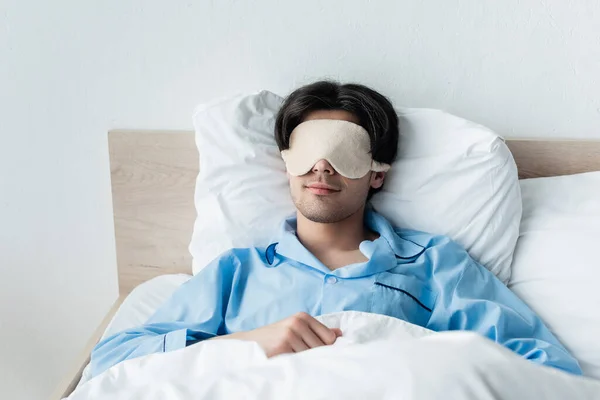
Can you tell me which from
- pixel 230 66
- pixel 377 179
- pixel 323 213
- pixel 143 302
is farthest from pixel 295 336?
pixel 230 66

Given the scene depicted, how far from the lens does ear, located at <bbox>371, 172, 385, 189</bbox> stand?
147cm

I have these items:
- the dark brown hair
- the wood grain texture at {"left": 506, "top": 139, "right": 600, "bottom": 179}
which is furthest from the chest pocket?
the wood grain texture at {"left": 506, "top": 139, "right": 600, "bottom": 179}

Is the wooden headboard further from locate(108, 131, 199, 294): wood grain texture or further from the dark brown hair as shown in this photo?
the dark brown hair

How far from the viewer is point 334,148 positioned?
1.36 metres

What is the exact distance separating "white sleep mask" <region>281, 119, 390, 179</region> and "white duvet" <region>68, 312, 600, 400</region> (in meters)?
0.40

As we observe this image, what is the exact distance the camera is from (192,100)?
5.37 ft

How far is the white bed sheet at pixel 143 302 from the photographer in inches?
59.8

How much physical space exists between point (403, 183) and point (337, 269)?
25 cm

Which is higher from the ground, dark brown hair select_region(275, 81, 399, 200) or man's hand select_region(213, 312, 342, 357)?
dark brown hair select_region(275, 81, 399, 200)

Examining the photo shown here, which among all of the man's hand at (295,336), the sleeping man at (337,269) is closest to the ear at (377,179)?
the sleeping man at (337,269)

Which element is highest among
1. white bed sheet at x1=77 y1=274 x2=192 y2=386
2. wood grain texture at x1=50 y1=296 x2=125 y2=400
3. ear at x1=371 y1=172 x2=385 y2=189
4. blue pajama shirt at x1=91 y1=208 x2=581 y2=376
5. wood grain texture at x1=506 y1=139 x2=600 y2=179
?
wood grain texture at x1=506 y1=139 x2=600 y2=179

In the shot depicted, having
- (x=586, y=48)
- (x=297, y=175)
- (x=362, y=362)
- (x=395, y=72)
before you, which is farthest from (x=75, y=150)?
(x=586, y=48)

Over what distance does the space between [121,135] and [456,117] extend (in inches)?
29.1

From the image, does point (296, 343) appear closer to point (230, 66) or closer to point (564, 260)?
point (564, 260)
